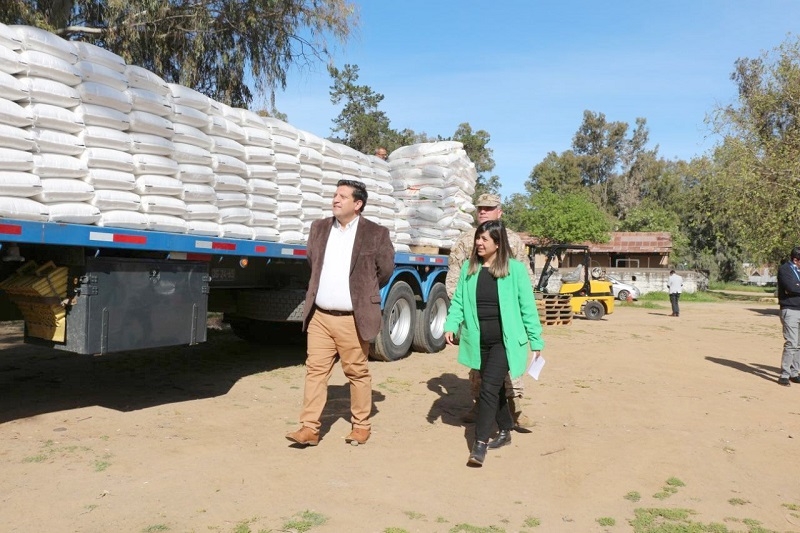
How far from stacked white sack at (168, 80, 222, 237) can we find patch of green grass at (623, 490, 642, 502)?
12.8 feet

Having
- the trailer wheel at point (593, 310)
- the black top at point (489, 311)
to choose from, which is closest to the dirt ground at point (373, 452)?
the black top at point (489, 311)

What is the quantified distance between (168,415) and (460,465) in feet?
8.47

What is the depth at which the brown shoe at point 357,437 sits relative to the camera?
5047mm

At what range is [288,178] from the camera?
7.06 m

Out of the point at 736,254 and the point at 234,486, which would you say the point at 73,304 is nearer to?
the point at 234,486

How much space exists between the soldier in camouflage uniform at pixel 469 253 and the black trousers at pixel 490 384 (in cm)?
40

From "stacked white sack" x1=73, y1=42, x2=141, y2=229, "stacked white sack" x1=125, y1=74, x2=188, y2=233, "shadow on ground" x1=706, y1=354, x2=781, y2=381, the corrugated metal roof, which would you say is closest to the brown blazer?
"stacked white sack" x1=125, y1=74, x2=188, y2=233

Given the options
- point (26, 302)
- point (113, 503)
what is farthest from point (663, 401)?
point (26, 302)

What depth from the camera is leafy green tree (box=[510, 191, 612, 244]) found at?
1527 inches

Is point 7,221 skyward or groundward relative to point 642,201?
groundward

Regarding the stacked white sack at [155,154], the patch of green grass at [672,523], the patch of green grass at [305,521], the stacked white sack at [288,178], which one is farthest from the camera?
the stacked white sack at [288,178]

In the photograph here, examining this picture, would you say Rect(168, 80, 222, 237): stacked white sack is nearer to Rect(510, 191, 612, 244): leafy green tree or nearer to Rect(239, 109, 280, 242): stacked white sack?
Rect(239, 109, 280, 242): stacked white sack

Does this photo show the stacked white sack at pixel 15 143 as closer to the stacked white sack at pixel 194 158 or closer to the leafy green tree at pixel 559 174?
the stacked white sack at pixel 194 158

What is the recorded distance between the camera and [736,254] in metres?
53.2
